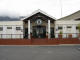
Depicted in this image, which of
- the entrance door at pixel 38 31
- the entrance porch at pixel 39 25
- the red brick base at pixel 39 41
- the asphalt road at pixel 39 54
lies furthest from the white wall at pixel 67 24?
the asphalt road at pixel 39 54

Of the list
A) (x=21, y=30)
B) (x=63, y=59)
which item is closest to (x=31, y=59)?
(x=63, y=59)

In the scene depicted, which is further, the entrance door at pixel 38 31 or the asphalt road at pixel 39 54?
the entrance door at pixel 38 31


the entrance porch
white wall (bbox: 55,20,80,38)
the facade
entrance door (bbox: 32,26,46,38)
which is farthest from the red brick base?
entrance door (bbox: 32,26,46,38)

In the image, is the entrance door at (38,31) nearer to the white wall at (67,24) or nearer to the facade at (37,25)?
the facade at (37,25)

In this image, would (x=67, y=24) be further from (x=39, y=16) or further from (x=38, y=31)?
(x=38, y=31)

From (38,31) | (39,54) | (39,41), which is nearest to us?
(39,54)

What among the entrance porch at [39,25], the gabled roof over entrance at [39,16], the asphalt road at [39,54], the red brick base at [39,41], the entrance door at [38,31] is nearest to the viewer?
the asphalt road at [39,54]

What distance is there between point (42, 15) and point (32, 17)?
2.06m

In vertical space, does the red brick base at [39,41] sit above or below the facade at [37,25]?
below

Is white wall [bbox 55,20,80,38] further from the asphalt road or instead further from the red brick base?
the asphalt road

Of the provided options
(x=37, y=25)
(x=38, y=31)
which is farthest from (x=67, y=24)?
(x=38, y=31)

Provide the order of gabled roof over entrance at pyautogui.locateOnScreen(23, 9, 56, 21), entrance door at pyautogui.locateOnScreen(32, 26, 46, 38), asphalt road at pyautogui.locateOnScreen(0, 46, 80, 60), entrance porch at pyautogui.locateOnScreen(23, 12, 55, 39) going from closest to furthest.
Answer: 1. asphalt road at pyautogui.locateOnScreen(0, 46, 80, 60)
2. gabled roof over entrance at pyautogui.locateOnScreen(23, 9, 56, 21)
3. entrance porch at pyautogui.locateOnScreen(23, 12, 55, 39)
4. entrance door at pyautogui.locateOnScreen(32, 26, 46, 38)

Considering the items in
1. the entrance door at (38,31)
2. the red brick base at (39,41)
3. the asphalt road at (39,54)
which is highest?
the entrance door at (38,31)

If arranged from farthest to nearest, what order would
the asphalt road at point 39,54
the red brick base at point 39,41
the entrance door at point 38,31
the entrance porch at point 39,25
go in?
the entrance door at point 38,31, the entrance porch at point 39,25, the red brick base at point 39,41, the asphalt road at point 39,54
